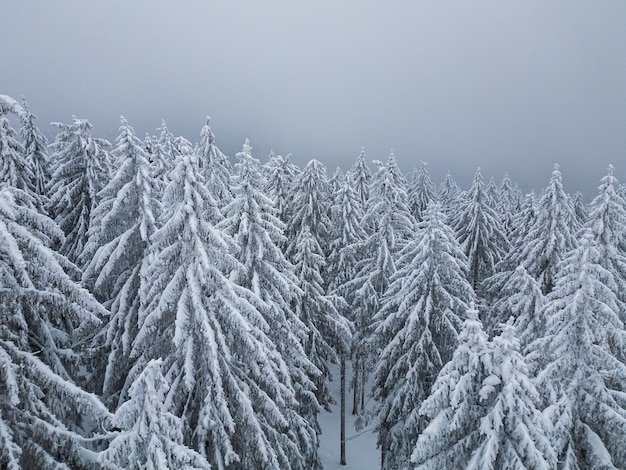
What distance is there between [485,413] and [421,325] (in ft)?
28.5

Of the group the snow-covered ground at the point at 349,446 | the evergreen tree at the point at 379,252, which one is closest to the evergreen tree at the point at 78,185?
the evergreen tree at the point at 379,252

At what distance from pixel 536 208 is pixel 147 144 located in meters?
24.5

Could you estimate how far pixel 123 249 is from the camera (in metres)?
13.9

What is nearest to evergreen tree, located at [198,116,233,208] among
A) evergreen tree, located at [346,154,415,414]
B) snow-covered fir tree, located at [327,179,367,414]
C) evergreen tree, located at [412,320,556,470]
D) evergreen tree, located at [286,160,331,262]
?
evergreen tree, located at [286,160,331,262]

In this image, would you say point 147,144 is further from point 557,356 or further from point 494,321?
point 494,321

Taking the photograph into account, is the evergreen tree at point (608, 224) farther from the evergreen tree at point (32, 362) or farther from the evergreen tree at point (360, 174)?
the evergreen tree at point (360, 174)

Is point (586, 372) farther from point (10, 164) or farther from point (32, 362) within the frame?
point (10, 164)

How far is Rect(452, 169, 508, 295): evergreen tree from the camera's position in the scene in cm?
2995

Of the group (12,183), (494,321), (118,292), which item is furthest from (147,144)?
(494,321)

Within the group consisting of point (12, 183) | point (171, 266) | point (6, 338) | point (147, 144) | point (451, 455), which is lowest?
point (451, 455)

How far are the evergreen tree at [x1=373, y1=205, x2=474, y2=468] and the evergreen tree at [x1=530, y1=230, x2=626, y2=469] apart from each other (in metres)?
5.11

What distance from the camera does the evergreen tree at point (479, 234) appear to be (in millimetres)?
29953

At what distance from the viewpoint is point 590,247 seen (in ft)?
40.1

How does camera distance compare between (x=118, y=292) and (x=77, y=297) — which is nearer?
(x=77, y=297)
